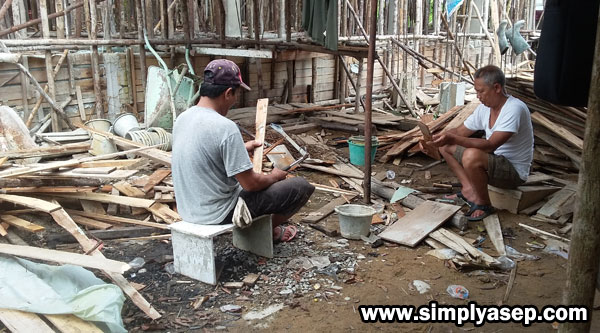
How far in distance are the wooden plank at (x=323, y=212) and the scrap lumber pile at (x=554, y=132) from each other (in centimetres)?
291

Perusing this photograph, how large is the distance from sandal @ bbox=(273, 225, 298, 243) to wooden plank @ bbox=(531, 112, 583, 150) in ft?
12.7

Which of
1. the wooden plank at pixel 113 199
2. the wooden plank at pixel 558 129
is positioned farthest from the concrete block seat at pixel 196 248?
the wooden plank at pixel 558 129

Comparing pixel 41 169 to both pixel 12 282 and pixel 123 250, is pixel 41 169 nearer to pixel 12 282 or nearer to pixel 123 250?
pixel 123 250

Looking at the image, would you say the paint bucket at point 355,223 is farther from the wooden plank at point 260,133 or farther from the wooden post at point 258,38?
the wooden post at point 258,38

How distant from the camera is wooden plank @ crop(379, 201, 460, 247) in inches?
206

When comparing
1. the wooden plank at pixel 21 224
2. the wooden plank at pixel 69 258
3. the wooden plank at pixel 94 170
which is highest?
the wooden plank at pixel 94 170

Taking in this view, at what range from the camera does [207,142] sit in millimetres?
4129

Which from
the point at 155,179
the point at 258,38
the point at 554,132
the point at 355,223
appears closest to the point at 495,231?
the point at 355,223

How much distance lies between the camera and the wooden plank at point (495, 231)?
5.08 metres

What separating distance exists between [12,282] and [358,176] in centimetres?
475

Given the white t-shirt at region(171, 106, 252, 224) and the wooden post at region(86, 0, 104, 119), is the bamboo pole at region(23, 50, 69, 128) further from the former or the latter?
the white t-shirt at region(171, 106, 252, 224)

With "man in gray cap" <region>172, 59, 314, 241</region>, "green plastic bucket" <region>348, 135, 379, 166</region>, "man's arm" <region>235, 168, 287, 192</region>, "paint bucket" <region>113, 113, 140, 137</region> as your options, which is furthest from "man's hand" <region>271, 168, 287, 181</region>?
"paint bucket" <region>113, 113, 140, 137</region>

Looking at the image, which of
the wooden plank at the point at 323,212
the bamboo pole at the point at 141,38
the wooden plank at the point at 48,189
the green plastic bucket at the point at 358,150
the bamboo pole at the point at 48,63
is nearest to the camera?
the wooden plank at the point at 48,189

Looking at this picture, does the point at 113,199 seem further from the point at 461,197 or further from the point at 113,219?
the point at 461,197
